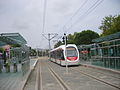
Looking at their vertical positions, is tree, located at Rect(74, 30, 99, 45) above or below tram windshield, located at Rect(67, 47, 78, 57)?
above

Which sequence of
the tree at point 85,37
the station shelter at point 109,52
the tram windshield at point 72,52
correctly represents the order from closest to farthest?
the station shelter at point 109,52, the tram windshield at point 72,52, the tree at point 85,37

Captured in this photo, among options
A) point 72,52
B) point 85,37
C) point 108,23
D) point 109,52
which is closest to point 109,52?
point 109,52

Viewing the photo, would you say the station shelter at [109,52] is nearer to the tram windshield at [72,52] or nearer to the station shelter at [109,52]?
the station shelter at [109,52]

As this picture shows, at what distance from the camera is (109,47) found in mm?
21375

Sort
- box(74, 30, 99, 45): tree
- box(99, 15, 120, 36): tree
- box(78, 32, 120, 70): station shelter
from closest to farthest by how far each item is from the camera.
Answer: box(78, 32, 120, 70): station shelter
box(99, 15, 120, 36): tree
box(74, 30, 99, 45): tree

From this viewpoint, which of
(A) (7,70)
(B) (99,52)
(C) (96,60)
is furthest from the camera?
(C) (96,60)

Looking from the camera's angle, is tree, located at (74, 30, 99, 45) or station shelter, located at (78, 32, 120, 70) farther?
tree, located at (74, 30, 99, 45)

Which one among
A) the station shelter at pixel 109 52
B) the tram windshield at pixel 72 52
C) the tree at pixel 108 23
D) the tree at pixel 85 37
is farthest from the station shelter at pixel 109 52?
the tree at pixel 85 37

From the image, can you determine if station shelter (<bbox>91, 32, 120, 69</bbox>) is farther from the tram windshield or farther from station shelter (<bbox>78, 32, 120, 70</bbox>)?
the tram windshield

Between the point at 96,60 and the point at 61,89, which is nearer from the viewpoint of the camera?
the point at 61,89

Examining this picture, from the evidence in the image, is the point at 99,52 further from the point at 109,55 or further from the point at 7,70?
the point at 7,70

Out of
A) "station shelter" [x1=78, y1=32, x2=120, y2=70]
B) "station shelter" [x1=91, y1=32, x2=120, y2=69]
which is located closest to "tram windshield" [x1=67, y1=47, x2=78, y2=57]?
"station shelter" [x1=78, y1=32, x2=120, y2=70]

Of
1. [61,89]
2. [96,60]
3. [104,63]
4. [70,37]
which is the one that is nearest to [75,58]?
[96,60]

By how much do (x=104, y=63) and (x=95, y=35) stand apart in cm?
5523
